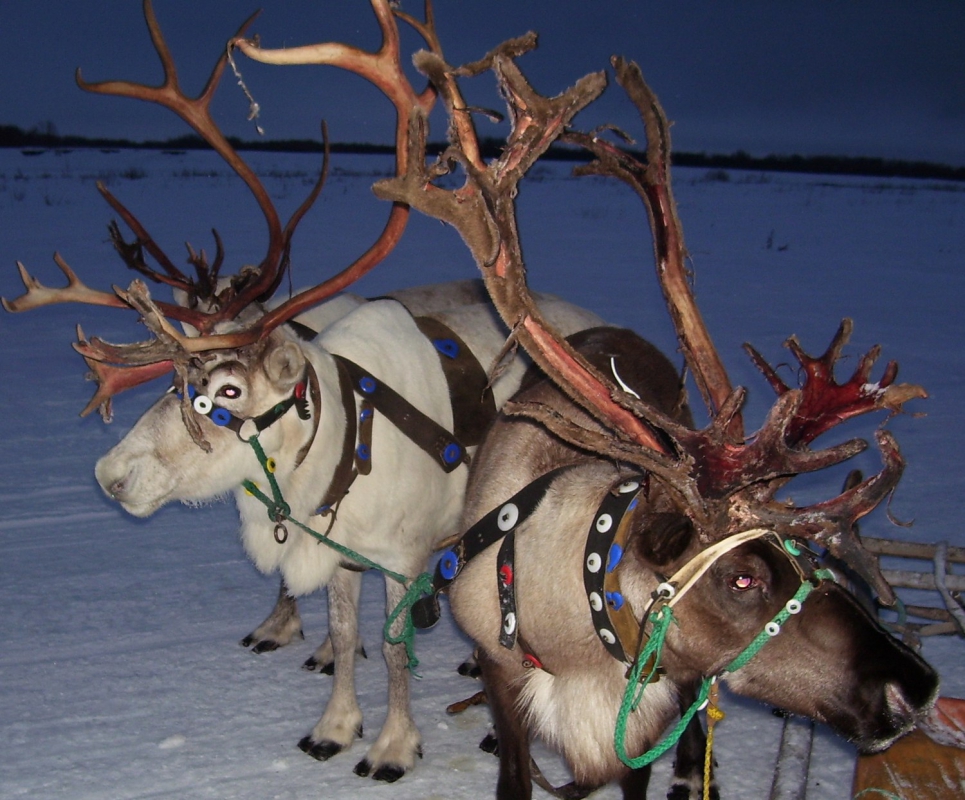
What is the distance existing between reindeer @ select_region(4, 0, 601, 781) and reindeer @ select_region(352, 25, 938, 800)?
744 millimetres

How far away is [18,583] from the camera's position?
459 centimetres

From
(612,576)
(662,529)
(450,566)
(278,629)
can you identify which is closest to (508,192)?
(662,529)

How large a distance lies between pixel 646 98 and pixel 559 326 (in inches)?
77.0

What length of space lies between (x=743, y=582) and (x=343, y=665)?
6.92 ft

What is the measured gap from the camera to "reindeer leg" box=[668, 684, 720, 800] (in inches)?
133

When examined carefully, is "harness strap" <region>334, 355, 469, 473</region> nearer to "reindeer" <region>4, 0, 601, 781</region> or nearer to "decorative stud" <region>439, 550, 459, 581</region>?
"reindeer" <region>4, 0, 601, 781</region>

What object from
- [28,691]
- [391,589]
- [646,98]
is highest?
[646,98]

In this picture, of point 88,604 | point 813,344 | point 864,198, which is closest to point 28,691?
point 88,604

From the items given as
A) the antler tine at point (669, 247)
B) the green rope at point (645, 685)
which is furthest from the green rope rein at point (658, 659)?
the antler tine at point (669, 247)

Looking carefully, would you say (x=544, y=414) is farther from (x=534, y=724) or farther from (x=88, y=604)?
(x=88, y=604)

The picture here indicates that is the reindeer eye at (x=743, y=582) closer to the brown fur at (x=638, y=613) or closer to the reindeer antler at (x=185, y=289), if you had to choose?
the brown fur at (x=638, y=613)

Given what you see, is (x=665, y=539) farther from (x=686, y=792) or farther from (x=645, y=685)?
(x=686, y=792)

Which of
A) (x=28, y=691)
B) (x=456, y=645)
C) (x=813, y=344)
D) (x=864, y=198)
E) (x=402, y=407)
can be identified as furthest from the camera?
(x=864, y=198)

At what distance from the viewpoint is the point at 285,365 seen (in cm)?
310
